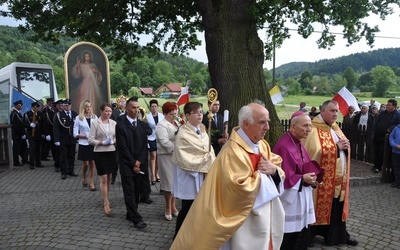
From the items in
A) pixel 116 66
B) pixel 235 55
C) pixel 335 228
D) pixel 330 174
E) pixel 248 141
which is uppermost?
pixel 116 66

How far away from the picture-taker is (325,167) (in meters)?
4.96

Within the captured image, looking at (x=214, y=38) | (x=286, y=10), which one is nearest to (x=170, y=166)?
(x=214, y=38)

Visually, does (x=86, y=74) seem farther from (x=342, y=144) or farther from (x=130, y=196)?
(x=342, y=144)

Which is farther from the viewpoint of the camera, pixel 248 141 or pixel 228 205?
pixel 248 141

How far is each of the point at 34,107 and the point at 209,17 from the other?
20.2 feet

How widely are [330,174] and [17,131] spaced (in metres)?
10.3

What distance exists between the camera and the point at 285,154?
418 centimetres

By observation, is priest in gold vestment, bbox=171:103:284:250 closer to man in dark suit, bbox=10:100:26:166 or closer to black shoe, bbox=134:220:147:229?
black shoe, bbox=134:220:147:229

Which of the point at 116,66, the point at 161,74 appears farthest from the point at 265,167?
the point at 161,74

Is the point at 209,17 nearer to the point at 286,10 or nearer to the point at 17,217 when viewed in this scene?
the point at 286,10

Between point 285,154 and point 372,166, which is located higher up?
point 285,154

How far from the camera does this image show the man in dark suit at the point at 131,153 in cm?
554

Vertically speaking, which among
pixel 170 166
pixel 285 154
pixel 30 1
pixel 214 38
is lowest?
pixel 170 166

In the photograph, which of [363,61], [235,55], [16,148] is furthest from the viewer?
[363,61]
